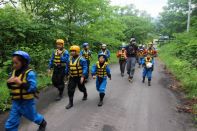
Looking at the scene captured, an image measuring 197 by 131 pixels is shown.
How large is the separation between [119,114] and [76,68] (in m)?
1.86

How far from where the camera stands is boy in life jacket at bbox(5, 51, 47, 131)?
18.3 feet

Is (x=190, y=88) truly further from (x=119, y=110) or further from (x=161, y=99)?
(x=119, y=110)

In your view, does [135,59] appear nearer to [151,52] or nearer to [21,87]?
[151,52]

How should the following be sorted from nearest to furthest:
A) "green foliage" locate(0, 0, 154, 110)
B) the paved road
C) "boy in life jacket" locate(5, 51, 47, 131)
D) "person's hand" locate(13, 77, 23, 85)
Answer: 1. "person's hand" locate(13, 77, 23, 85)
2. "boy in life jacket" locate(5, 51, 47, 131)
3. the paved road
4. "green foliage" locate(0, 0, 154, 110)

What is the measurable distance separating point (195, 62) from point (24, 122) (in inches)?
467

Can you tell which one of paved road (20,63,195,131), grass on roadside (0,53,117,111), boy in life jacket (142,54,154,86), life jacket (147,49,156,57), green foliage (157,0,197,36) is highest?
green foliage (157,0,197,36)

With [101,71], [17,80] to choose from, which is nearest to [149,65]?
[101,71]

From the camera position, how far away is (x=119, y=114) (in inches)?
329

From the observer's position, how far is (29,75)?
5.69m

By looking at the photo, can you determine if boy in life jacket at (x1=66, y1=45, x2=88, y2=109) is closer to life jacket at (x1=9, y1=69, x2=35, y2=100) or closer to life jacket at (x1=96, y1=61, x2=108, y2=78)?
life jacket at (x1=96, y1=61, x2=108, y2=78)

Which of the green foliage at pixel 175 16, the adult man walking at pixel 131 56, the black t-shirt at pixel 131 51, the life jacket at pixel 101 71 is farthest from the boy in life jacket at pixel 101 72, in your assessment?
the green foliage at pixel 175 16

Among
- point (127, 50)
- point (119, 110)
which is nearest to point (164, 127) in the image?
point (119, 110)

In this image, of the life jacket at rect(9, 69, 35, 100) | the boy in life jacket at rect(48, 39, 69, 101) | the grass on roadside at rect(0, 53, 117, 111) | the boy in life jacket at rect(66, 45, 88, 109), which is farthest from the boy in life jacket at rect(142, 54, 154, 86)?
the life jacket at rect(9, 69, 35, 100)

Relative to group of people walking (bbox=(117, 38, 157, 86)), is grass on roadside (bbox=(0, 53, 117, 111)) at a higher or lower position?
lower
